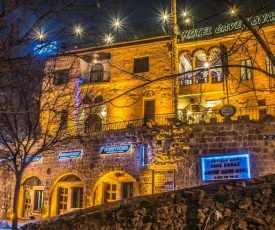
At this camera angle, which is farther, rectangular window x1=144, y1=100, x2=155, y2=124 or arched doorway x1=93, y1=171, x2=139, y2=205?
rectangular window x1=144, y1=100, x2=155, y2=124

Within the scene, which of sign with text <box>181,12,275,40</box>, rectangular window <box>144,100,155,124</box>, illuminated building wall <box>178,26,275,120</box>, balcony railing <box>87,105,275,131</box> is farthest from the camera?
rectangular window <box>144,100,155,124</box>

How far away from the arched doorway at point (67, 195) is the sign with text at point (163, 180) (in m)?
6.36

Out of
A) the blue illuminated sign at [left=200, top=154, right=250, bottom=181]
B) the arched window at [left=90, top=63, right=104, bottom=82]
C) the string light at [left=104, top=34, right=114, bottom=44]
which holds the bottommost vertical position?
the blue illuminated sign at [left=200, top=154, right=250, bottom=181]

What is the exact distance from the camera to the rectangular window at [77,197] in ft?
82.1

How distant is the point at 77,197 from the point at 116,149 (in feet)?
17.5

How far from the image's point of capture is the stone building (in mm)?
20016

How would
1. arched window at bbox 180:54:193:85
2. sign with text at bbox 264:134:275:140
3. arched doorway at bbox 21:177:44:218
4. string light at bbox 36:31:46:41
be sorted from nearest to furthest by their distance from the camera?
string light at bbox 36:31:46:41 → sign with text at bbox 264:134:275:140 → arched window at bbox 180:54:193:85 → arched doorway at bbox 21:177:44:218

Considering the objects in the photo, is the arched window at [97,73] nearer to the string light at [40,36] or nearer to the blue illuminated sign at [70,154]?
the blue illuminated sign at [70,154]

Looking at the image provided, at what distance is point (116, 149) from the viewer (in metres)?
22.7

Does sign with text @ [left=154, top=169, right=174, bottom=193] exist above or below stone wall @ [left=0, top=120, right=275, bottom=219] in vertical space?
below

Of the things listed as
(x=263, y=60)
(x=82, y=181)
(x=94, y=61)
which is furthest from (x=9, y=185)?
(x=263, y=60)

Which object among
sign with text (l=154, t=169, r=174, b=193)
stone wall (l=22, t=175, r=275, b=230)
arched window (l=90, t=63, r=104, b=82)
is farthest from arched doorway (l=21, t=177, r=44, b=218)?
stone wall (l=22, t=175, r=275, b=230)

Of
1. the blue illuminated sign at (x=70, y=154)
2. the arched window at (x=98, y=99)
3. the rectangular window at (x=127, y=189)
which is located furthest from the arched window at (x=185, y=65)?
the blue illuminated sign at (x=70, y=154)

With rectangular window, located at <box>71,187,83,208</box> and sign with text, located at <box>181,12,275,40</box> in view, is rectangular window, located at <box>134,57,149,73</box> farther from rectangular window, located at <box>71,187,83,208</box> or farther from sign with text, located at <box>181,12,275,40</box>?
rectangular window, located at <box>71,187,83,208</box>
